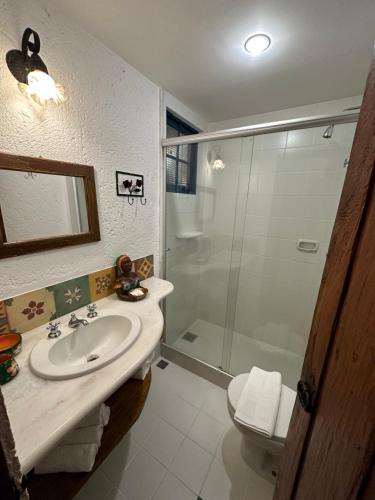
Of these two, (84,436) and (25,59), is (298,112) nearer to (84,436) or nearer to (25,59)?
(25,59)

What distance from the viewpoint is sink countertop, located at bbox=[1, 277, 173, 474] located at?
502mm

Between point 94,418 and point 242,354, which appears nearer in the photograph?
point 94,418

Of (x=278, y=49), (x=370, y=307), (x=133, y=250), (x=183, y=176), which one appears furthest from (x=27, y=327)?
(x=278, y=49)

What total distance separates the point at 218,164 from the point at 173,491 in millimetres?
2259

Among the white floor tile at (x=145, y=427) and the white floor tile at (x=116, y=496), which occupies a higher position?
the white floor tile at (x=116, y=496)

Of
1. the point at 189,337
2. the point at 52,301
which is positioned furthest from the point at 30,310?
the point at 189,337

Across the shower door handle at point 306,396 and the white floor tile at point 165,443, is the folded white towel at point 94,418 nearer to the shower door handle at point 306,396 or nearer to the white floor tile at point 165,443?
the white floor tile at point 165,443

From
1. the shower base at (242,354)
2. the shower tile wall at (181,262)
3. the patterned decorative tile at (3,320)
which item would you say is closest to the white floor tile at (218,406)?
the shower base at (242,354)

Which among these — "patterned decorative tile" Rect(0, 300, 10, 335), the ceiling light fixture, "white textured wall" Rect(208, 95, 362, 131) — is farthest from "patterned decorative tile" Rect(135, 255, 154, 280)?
"white textured wall" Rect(208, 95, 362, 131)

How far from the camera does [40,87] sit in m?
0.73

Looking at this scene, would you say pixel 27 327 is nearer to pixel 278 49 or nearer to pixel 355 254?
pixel 355 254

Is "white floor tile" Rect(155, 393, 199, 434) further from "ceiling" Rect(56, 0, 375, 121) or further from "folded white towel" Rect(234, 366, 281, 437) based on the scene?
"ceiling" Rect(56, 0, 375, 121)

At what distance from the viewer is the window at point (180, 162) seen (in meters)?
1.64

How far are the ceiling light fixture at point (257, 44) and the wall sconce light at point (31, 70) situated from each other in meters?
0.92
